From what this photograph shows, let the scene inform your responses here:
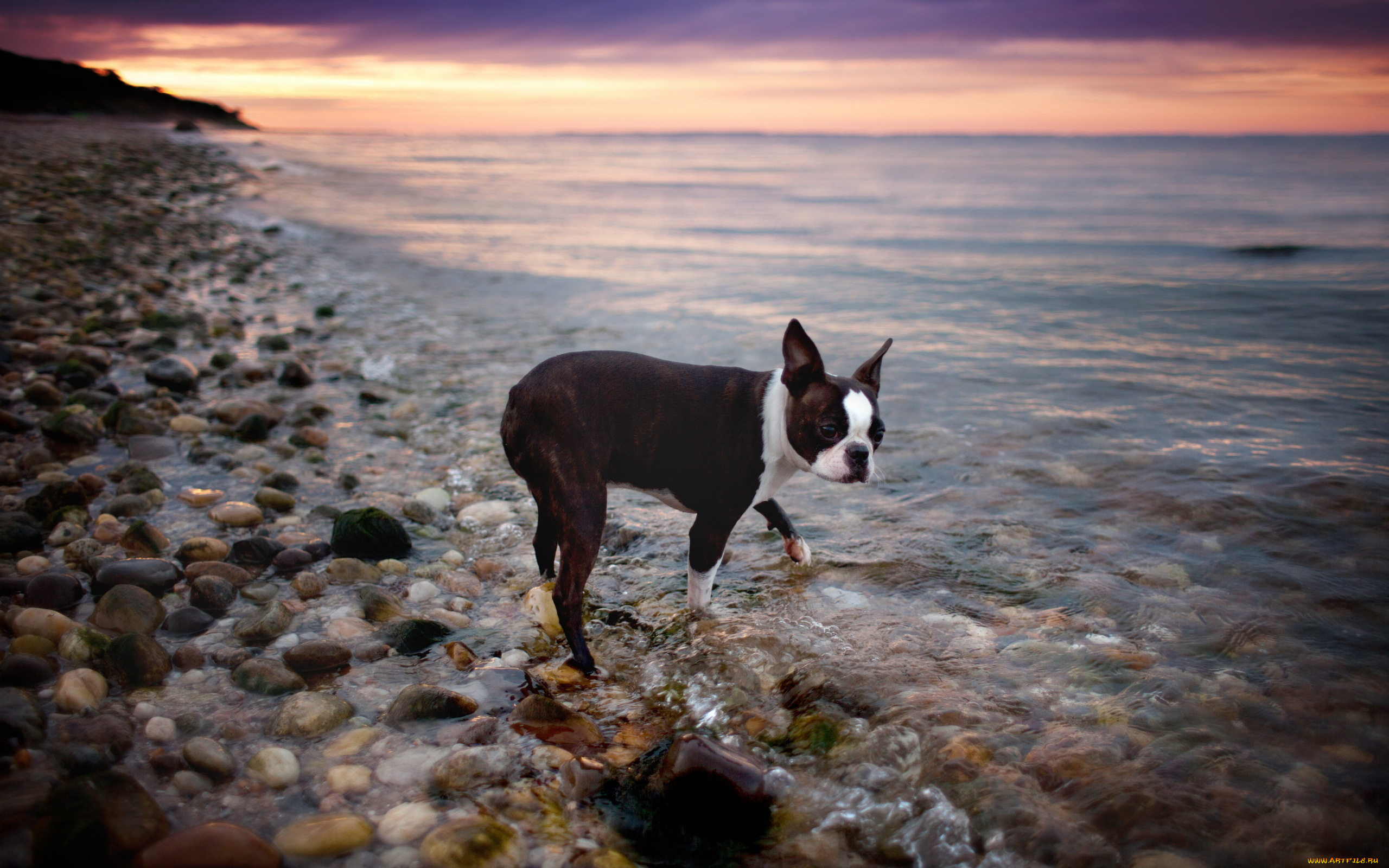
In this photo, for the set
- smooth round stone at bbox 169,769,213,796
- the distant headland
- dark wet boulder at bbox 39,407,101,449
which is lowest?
smooth round stone at bbox 169,769,213,796

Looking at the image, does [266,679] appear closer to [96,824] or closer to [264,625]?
[264,625]

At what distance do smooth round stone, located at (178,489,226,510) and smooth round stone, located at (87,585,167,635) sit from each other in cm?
156

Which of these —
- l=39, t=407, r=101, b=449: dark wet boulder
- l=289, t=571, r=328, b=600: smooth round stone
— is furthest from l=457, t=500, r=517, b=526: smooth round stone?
l=39, t=407, r=101, b=449: dark wet boulder

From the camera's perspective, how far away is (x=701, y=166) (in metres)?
59.5

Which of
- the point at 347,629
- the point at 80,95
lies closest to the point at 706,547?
the point at 347,629

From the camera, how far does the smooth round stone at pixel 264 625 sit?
13.2ft

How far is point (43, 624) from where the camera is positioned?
3.70 m

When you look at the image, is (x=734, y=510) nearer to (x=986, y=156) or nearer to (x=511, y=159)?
(x=511, y=159)

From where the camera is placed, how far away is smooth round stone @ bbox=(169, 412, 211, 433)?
6891 millimetres

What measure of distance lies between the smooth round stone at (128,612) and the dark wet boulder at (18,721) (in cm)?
70

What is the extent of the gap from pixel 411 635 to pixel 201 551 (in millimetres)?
1706

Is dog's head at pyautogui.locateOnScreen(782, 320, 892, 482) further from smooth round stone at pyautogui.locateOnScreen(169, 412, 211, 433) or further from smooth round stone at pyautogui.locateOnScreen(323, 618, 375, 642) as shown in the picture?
smooth round stone at pyautogui.locateOnScreen(169, 412, 211, 433)

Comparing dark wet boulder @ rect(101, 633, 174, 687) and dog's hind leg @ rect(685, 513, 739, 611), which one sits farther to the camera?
dog's hind leg @ rect(685, 513, 739, 611)

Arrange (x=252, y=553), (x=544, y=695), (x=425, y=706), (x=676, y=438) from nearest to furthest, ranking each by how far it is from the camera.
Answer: (x=425, y=706)
(x=544, y=695)
(x=676, y=438)
(x=252, y=553)
